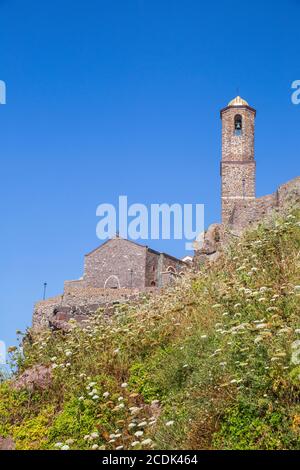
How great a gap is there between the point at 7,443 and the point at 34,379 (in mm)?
1060

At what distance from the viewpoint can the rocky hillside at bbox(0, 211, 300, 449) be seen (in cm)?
590

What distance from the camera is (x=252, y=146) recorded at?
50312 millimetres

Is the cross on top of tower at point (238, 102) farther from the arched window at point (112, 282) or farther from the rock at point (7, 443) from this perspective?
the rock at point (7, 443)

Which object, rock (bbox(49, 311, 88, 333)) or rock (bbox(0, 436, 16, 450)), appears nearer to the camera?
rock (bbox(0, 436, 16, 450))

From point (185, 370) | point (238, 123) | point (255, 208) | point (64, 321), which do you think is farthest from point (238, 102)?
point (185, 370)

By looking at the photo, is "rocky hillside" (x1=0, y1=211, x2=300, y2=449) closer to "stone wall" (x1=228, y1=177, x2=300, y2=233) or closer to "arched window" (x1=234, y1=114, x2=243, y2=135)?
"stone wall" (x1=228, y1=177, x2=300, y2=233)

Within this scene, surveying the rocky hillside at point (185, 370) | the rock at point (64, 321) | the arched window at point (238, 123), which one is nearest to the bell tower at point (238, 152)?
the arched window at point (238, 123)

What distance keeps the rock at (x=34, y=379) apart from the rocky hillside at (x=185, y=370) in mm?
18

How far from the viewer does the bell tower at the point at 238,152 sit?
157ft

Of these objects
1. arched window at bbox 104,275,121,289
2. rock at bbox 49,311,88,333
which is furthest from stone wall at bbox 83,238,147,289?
rock at bbox 49,311,88,333

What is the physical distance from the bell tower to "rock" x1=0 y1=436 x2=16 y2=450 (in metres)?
39.4

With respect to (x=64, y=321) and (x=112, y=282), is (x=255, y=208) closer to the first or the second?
(x=64, y=321)

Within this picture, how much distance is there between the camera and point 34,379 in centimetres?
868
